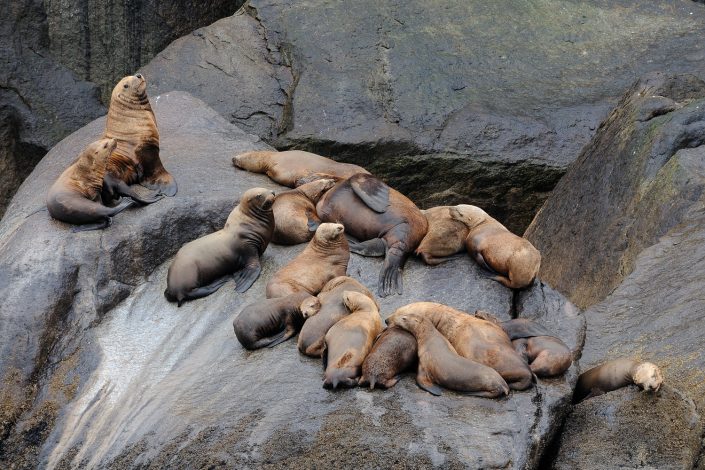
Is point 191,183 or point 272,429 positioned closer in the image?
point 272,429

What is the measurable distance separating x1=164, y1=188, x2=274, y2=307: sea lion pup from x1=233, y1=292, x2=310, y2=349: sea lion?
0.67m

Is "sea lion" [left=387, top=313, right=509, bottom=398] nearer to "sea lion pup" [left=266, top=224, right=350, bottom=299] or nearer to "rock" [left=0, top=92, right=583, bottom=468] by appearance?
"rock" [left=0, top=92, right=583, bottom=468]

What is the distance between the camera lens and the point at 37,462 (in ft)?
21.4

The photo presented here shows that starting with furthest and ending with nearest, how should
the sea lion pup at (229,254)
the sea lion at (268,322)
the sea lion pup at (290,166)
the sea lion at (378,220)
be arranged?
the sea lion pup at (290,166) → the sea lion at (378,220) → the sea lion pup at (229,254) → the sea lion at (268,322)

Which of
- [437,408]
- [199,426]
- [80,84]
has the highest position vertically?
[437,408]

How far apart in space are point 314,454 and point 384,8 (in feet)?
23.9

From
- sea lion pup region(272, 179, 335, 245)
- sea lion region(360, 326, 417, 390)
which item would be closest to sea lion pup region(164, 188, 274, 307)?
sea lion pup region(272, 179, 335, 245)

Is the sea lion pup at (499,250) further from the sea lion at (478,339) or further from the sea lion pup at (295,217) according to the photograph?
the sea lion pup at (295,217)

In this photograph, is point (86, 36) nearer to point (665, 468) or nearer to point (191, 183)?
point (191, 183)

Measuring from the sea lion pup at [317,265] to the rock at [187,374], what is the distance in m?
0.18

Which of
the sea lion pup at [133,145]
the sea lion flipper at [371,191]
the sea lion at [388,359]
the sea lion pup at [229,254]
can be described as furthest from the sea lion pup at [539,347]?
the sea lion pup at [133,145]

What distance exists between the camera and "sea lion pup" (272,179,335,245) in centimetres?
781

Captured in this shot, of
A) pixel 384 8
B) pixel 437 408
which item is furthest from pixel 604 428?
Result: pixel 384 8

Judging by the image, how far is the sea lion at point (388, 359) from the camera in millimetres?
5910
